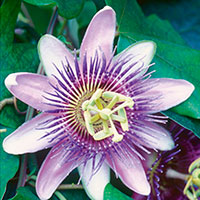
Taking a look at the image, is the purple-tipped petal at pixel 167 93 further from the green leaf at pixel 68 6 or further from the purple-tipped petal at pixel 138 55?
the green leaf at pixel 68 6

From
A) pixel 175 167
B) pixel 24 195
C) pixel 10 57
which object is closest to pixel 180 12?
pixel 175 167

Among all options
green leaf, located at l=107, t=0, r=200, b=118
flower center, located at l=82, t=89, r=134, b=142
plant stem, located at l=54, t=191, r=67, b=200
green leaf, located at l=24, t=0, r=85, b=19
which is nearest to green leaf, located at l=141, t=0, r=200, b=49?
green leaf, located at l=107, t=0, r=200, b=118

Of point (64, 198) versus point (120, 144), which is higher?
point (120, 144)

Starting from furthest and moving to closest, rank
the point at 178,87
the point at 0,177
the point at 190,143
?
the point at 190,143
the point at 178,87
the point at 0,177

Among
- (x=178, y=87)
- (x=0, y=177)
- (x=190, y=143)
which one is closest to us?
(x=0, y=177)

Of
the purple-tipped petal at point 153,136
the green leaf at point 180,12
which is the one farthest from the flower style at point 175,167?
the green leaf at point 180,12

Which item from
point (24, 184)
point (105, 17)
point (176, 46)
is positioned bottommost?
point (24, 184)

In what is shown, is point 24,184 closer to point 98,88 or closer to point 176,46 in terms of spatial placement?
point 98,88

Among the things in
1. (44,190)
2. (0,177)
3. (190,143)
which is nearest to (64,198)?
(44,190)

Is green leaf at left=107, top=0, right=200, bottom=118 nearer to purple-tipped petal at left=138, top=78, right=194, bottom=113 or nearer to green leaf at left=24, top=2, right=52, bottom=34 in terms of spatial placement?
purple-tipped petal at left=138, top=78, right=194, bottom=113
